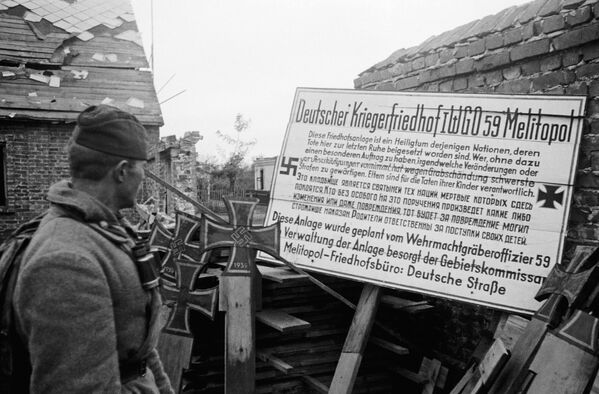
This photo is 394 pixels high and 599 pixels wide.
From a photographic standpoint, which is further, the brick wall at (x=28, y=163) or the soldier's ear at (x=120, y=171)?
the brick wall at (x=28, y=163)

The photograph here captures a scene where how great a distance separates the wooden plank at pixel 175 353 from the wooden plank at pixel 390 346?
158 cm

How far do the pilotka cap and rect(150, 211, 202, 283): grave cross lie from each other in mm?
2273

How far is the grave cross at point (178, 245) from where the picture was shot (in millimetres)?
4012

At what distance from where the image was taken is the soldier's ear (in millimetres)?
1748

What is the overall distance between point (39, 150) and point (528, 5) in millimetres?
10506

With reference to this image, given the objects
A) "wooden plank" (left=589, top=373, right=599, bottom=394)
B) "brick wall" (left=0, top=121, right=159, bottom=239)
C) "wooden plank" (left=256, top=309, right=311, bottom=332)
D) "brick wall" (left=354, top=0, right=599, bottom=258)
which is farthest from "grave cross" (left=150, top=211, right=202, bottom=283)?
"brick wall" (left=0, top=121, right=159, bottom=239)

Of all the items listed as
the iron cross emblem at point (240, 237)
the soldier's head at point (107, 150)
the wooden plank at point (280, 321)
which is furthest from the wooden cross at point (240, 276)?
the soldier's head at point (107, 150)

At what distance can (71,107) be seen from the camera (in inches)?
433

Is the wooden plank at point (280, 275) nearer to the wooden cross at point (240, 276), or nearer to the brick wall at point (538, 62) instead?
the wooden cross at point (240, 276)

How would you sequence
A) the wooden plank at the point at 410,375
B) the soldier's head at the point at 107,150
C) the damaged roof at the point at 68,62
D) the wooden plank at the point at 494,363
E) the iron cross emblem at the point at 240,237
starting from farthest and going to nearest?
the damaged roof at the point at 68,62 → the wooden plank at the point at 410,375 → the iron cross emblem at the point at 240,237 → the wooden plank at the point at 494,363 → the soldier's head at the point at 107,150

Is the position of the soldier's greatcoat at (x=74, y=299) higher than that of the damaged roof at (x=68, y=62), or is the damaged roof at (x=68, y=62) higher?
the damaged roof at (x=68, y=62)

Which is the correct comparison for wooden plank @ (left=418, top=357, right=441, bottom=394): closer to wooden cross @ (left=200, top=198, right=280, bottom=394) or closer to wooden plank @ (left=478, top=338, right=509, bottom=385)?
wooden plank @ (left=478, top=338, right=509, bottom=385)

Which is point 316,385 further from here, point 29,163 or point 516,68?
point 29,163

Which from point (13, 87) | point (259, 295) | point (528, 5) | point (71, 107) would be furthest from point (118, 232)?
point (13, 87)
